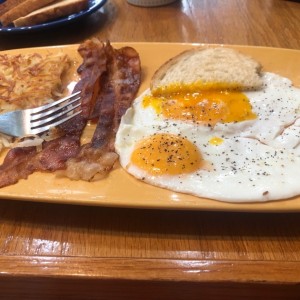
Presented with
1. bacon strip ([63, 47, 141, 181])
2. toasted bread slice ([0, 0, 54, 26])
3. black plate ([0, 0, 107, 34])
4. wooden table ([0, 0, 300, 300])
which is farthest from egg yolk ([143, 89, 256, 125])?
toasted bread slice ([0, 0, 54, 26])

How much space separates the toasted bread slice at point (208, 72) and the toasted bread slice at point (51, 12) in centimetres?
90

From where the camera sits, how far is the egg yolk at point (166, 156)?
125cm

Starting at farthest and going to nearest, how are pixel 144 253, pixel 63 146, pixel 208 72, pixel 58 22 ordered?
pixel 58 22 < pixel 208 72 < pixel 63 146 < pixel 144 253

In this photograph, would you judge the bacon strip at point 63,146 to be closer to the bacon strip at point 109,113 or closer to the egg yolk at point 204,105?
the bacon strip at point 109,113

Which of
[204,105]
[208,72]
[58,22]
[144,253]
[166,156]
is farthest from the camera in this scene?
[58,22]

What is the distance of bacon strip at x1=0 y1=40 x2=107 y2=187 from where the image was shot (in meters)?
1.30

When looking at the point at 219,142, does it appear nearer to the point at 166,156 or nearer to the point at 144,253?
the point at 166,156

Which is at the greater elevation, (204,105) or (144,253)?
(204,105)

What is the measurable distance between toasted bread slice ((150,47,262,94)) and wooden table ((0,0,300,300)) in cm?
59

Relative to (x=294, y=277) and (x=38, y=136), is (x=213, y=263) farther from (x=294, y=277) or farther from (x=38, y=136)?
(x=38, y=136)

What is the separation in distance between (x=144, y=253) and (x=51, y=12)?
5.57ft

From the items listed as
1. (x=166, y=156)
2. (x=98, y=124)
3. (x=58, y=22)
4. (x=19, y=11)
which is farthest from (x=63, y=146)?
(x=19, y=11)

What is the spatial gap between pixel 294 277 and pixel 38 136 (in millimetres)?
985

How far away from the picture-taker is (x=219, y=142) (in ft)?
4.49
